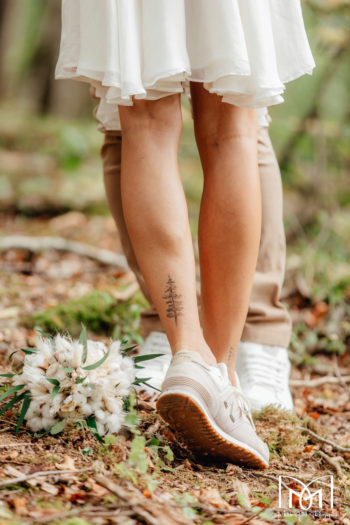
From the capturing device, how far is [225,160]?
139 cm

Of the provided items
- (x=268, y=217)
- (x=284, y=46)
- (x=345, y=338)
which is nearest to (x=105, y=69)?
(x=284, y=46)

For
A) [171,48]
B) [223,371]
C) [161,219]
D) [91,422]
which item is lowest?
[91,422]

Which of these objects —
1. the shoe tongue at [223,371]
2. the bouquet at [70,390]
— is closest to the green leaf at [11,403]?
the bouquet at [70,390]

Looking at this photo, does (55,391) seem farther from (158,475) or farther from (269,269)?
(269,269)

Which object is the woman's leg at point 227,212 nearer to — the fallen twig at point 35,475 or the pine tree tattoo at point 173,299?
the pine tree tattoo at point 173,299

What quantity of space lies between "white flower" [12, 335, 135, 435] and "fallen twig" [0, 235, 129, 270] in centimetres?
185

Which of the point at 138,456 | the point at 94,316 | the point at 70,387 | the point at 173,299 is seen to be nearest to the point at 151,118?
the point at 173,299

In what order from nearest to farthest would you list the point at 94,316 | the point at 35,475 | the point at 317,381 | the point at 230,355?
the point at 35,475
the point at 230,355
the point at 317,381
the point at 94,316

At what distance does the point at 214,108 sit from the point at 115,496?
3.14 feet

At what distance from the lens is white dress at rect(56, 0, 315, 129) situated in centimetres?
122

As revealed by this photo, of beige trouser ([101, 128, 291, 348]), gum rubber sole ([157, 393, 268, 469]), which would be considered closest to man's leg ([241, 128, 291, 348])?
beige trouser ([101, 128, 291, 348])

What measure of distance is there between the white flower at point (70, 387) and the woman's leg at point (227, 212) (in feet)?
1.08

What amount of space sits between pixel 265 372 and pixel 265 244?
0.44m

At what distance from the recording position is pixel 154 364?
1.72 meters
